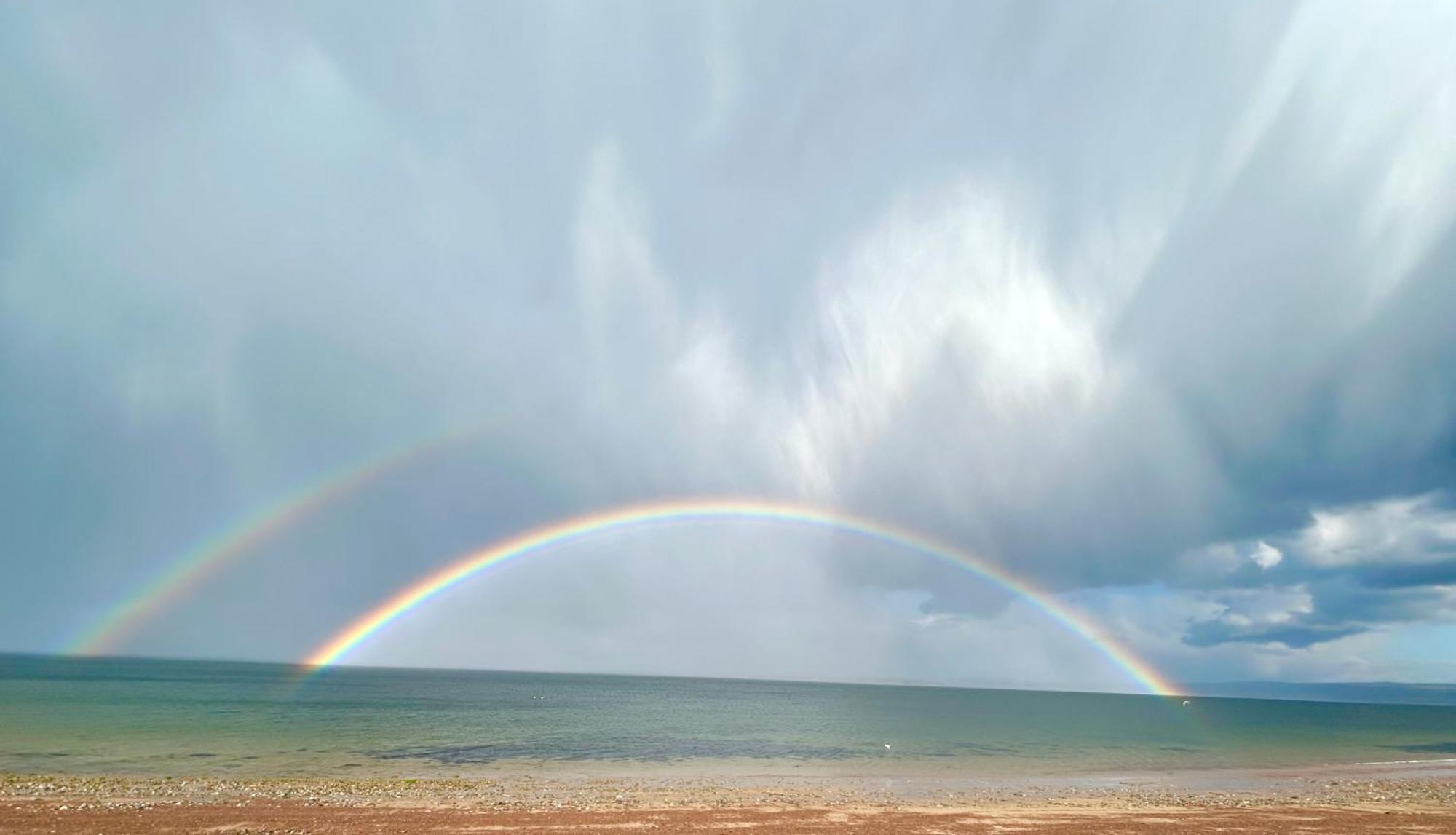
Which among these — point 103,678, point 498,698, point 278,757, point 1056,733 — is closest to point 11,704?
point 278,757

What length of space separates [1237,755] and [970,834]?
203 ft

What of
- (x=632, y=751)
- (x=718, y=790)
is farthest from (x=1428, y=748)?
(x=718, y=790)

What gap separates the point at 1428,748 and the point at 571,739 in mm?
93579

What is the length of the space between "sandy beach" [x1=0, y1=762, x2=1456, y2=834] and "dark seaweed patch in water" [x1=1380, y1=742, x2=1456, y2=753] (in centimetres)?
5348

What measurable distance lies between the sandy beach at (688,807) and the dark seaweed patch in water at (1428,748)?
2105 inches

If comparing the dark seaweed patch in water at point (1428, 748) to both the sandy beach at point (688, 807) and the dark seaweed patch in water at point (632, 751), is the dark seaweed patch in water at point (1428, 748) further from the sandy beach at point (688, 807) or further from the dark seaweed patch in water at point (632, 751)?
the dark seaweed patch in water at point (632, 751)

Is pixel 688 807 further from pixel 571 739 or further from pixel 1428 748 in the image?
pixel 1428 748

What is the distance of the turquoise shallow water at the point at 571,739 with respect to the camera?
4758 cm

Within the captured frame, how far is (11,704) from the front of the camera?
8056 cm

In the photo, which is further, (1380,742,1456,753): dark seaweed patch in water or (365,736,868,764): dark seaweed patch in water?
(1380,742,1456,753): dark seaweed patch in water

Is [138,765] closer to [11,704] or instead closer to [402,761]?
[402,761]

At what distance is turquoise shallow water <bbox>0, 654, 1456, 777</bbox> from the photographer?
4758 centimetres

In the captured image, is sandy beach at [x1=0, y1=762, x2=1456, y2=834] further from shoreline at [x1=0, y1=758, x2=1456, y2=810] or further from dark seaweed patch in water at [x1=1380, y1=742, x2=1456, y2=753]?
dark seaweed patch in water at [x1=1380, y1=742, x2=1456, y2=753]

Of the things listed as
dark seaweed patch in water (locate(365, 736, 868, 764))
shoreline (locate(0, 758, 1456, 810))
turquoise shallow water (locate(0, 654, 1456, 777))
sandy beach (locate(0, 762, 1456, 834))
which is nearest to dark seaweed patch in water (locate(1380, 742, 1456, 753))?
turquoise shallow water (locate(0, 654, 1456, 777))
